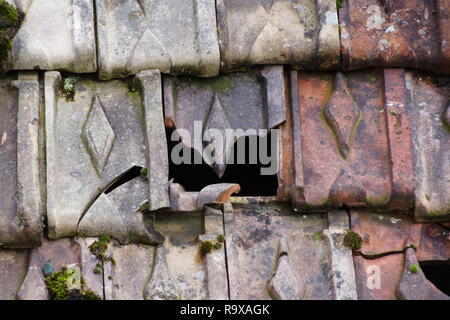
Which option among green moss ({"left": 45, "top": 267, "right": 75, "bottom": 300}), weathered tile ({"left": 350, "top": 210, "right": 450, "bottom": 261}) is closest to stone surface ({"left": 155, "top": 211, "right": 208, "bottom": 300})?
green moss ({"left": 45, "top": 267, "right": 75, "bottom": 300})

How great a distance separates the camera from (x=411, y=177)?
5.47 metres

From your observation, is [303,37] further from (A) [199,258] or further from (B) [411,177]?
(A) [199,258]

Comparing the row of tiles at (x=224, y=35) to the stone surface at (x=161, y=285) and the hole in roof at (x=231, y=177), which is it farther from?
the stone surface at (x=161, y=285)

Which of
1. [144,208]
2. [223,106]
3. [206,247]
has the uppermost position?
[223,106]

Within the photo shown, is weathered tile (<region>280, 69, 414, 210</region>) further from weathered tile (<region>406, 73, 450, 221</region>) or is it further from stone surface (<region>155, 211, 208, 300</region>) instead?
stone surface (<region>155, 211, 208, 300</region>)

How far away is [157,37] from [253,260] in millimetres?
1600

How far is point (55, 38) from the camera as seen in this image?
18.5ft

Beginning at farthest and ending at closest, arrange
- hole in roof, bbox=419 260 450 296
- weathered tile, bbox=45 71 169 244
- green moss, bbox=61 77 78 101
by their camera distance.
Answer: hole in roof, bbox=419 260 450 296, green moss, bbox=61 77 78 101, weathered tile, bbox=45 71 169 244

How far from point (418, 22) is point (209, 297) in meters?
2.35

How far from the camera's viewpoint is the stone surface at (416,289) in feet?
17.3

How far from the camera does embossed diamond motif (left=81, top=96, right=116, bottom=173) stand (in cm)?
548

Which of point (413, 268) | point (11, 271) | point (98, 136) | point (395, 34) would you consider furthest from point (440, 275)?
point (11, 271)

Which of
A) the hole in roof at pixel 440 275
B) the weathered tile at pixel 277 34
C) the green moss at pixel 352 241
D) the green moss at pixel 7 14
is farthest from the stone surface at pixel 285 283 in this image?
the hole in roof at pixel 440 275

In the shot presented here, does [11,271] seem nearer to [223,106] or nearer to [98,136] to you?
[98,136]
